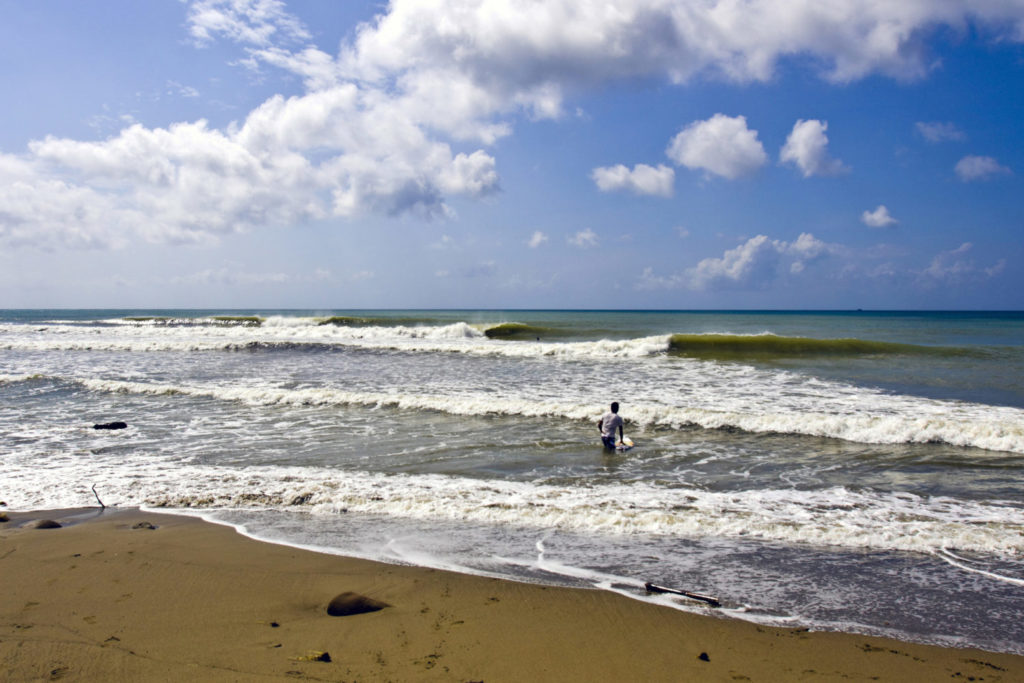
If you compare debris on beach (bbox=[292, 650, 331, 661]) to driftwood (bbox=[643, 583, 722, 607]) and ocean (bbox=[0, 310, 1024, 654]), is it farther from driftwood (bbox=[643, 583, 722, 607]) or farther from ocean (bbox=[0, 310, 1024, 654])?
driftwood (bbox=[643, 583, 722, 607])

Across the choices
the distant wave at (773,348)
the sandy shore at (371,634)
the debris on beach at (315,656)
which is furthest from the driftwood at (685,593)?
the distant wave at (773,348)

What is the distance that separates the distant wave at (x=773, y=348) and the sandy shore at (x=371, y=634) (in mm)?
23737

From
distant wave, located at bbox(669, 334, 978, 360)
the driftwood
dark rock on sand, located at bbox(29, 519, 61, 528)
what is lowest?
dark rock on sand, located at bbox(29, 519, 61, 528)

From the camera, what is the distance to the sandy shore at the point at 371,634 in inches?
133

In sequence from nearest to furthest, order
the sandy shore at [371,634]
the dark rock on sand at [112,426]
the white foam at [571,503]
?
the sandy shore at [371,634], the white foam at [571,503], the dark rock on sand at [112,426]

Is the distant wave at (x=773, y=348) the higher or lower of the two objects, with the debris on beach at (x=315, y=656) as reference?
higher

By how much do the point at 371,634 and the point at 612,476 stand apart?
4.97 m

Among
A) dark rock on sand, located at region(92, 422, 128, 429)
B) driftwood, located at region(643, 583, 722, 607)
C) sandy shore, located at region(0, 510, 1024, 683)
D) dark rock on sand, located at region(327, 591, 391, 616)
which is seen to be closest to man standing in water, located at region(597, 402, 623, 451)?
driftwood, located at region(643, 583, 722, 607)

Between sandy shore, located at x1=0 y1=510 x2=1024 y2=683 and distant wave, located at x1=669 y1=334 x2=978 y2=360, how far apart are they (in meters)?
23.7

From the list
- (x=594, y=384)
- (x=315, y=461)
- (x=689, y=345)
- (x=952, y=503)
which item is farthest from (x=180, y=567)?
(x=689, y=345)

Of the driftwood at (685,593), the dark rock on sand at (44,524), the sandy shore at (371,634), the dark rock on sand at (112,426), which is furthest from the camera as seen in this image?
the dark rock on sand at (112,426)

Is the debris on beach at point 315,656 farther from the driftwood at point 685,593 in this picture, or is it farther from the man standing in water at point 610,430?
the man standing in water at point 610,430

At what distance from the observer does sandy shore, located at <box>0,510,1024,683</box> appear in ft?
11.1

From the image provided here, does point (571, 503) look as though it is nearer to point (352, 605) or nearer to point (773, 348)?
point (352, 605)
